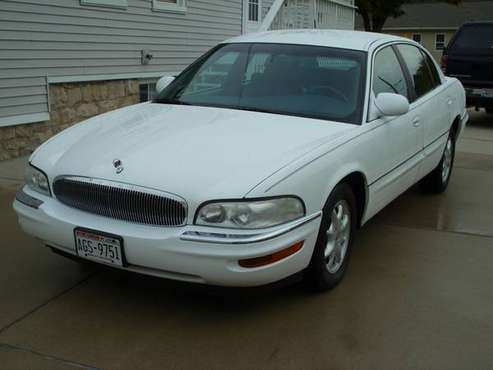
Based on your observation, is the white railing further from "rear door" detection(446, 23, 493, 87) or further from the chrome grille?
the chrome grille

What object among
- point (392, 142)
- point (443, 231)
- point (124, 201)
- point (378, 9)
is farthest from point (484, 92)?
point (378, 9)

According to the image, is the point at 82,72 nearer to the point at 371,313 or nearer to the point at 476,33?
the point at 371,313

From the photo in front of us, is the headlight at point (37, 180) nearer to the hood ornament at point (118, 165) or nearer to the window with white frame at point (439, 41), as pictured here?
the hood ornament at point (118, 165)

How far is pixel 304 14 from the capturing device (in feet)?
45.7

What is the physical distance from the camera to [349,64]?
176 inches

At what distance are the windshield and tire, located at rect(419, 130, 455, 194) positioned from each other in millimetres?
2153

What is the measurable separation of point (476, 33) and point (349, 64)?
28.3 ft

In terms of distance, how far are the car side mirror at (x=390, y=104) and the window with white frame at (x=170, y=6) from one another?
21.3ft

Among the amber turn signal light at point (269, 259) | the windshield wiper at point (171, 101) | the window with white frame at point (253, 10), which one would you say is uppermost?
the window with white frame at point (253, 10)

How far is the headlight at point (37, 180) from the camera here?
3592 mm

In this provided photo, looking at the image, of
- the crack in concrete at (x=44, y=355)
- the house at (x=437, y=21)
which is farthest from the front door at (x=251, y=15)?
the house at (x=437, y=21)

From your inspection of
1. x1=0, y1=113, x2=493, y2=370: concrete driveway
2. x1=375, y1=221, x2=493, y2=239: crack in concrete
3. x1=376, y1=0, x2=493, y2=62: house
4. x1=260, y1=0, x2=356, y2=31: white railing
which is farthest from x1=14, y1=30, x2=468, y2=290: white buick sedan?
x1=376, y1=0, x2=493, y2=62: house

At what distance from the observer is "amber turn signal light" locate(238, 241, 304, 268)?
307cm

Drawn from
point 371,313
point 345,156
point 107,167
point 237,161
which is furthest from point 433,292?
point 107,167
